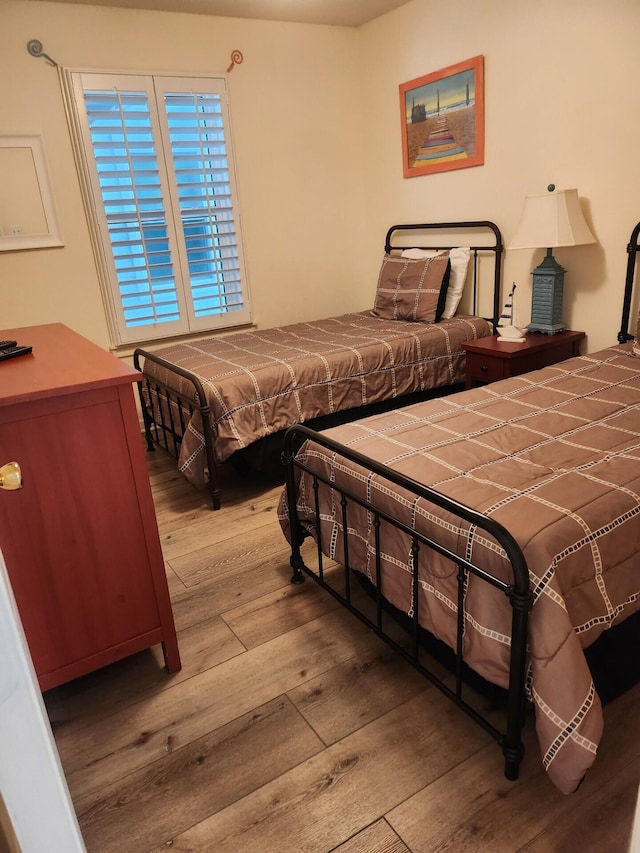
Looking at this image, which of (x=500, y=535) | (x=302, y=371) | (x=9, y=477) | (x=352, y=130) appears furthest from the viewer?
(x=352, y=130)

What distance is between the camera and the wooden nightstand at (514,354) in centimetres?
303

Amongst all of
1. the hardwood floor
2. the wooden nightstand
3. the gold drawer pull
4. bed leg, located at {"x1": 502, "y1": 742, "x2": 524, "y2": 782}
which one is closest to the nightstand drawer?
the wooden nightstand

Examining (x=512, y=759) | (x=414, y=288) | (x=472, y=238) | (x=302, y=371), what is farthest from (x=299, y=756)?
(x=472, y=238)

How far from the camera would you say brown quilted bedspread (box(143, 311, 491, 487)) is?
9.34 ft

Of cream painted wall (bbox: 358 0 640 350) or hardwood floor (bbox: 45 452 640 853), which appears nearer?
hardwood floor (bbox: 45 452 640 853)

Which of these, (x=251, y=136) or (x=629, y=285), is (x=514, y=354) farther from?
(x=251, y=136)

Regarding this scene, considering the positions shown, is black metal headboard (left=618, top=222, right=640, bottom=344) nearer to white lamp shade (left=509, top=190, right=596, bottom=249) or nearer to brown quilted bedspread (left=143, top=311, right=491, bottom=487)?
white lamp shade (left=509, top=190, right=596, bottom=249)

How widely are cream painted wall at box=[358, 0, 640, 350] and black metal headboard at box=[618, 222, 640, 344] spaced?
0.23 ft

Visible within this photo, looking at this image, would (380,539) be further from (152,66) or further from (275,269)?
(152,66)

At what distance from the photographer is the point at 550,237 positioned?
9.54 ft

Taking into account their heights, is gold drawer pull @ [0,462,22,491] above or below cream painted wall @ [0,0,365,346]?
below

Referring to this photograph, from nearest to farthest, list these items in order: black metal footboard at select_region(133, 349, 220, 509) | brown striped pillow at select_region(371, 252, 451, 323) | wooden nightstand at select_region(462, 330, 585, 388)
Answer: black metal footboard at select_region(133, 349, 220, 509) → wooden nightstand at select_region(462, 330, 585, 388) → brown striped pillow at select_region(371, 252, 451, 323)

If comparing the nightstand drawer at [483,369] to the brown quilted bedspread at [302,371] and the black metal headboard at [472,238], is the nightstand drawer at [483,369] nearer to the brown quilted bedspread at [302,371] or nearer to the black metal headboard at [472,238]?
the brown quilted bedspread at [302,371]

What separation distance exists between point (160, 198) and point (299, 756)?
3.27 metres
